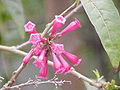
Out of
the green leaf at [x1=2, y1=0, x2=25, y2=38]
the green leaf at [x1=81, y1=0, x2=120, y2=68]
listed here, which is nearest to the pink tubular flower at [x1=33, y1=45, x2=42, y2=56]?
the green leaf at [x1=81, y1=0, x2=120, y2=68]

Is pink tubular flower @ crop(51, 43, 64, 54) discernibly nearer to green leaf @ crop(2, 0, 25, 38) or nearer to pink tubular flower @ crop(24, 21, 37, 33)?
pink tubular flower @ crop(24, 21, 37, 33)

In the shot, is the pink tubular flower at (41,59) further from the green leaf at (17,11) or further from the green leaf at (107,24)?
the green leaf at (17,11)

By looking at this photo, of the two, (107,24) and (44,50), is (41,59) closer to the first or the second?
(44,50)

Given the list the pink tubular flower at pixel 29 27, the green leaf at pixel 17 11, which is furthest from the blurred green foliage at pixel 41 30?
the pink tubular flower at pixel 29 27

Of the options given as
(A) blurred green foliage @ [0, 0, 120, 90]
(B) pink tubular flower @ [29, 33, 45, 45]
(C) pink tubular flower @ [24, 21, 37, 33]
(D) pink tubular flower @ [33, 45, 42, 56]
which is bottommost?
(A) blurred green foliage @ [0, 0, 120, 90]

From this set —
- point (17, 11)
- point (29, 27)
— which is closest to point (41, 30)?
point (17, 11)

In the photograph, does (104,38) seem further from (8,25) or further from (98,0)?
(8,25)
